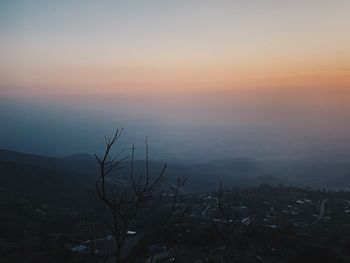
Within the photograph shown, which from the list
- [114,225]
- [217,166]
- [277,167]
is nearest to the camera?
[114,225]

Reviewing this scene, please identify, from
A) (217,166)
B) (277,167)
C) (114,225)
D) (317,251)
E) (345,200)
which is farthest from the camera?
(277,167)

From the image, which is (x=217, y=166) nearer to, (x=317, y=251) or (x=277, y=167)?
(x=277, y=167)

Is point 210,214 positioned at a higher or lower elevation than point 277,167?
higher

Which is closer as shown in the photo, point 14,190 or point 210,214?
point 210,214

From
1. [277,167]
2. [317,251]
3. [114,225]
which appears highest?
[114,225]

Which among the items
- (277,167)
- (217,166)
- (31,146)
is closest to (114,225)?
(217,166)

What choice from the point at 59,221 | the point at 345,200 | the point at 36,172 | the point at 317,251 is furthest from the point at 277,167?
the point at 317,251

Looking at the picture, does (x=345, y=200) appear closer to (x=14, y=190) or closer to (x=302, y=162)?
(x=14, y=190)

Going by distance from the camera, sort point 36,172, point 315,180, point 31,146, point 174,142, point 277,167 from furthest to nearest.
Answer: point 174,142 → point 31,146 → point 277,167 → point 315,180 → point 36,172

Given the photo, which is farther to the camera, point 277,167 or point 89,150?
point 89,150
